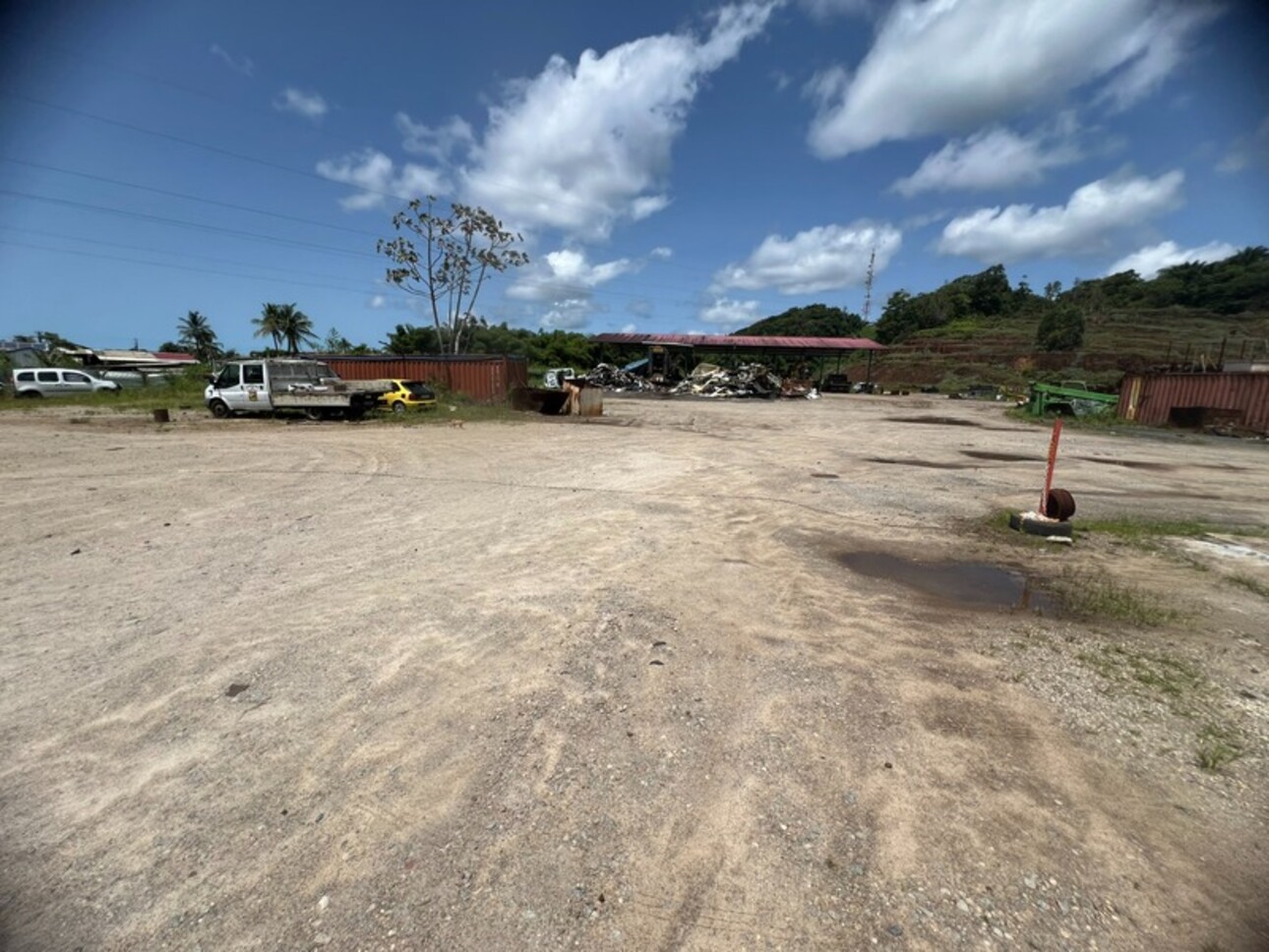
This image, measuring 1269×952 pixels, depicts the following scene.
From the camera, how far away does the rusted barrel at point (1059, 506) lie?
6473 millimetres

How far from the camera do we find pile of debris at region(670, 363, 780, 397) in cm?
3638

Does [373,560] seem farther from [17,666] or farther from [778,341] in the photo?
[778,341]

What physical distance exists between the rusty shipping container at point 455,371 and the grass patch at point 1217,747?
21.0 m

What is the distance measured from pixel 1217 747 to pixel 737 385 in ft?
115

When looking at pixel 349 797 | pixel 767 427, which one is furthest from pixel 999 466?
pixel 349 797

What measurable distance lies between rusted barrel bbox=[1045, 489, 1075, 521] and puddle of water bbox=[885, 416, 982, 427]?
1690cm

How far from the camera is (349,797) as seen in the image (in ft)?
7.66

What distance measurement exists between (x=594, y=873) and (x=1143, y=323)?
9700 centimetres

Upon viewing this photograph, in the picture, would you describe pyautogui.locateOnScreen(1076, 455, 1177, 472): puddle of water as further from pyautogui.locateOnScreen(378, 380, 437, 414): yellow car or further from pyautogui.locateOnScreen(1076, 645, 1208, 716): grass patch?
pyautogui.locateOnScreen(378, 380, 437, 414): yellow car

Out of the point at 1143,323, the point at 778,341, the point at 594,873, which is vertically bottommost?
the point at 594,873

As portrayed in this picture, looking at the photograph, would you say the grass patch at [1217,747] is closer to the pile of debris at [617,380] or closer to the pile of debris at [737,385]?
the pile of debris at [737,385]

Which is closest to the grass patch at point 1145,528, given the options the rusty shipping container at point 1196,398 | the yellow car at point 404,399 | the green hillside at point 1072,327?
the rusty shipping container at point 1196,398

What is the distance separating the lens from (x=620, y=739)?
2.75m

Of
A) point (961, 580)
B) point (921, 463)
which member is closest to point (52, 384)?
point (921, 463)
